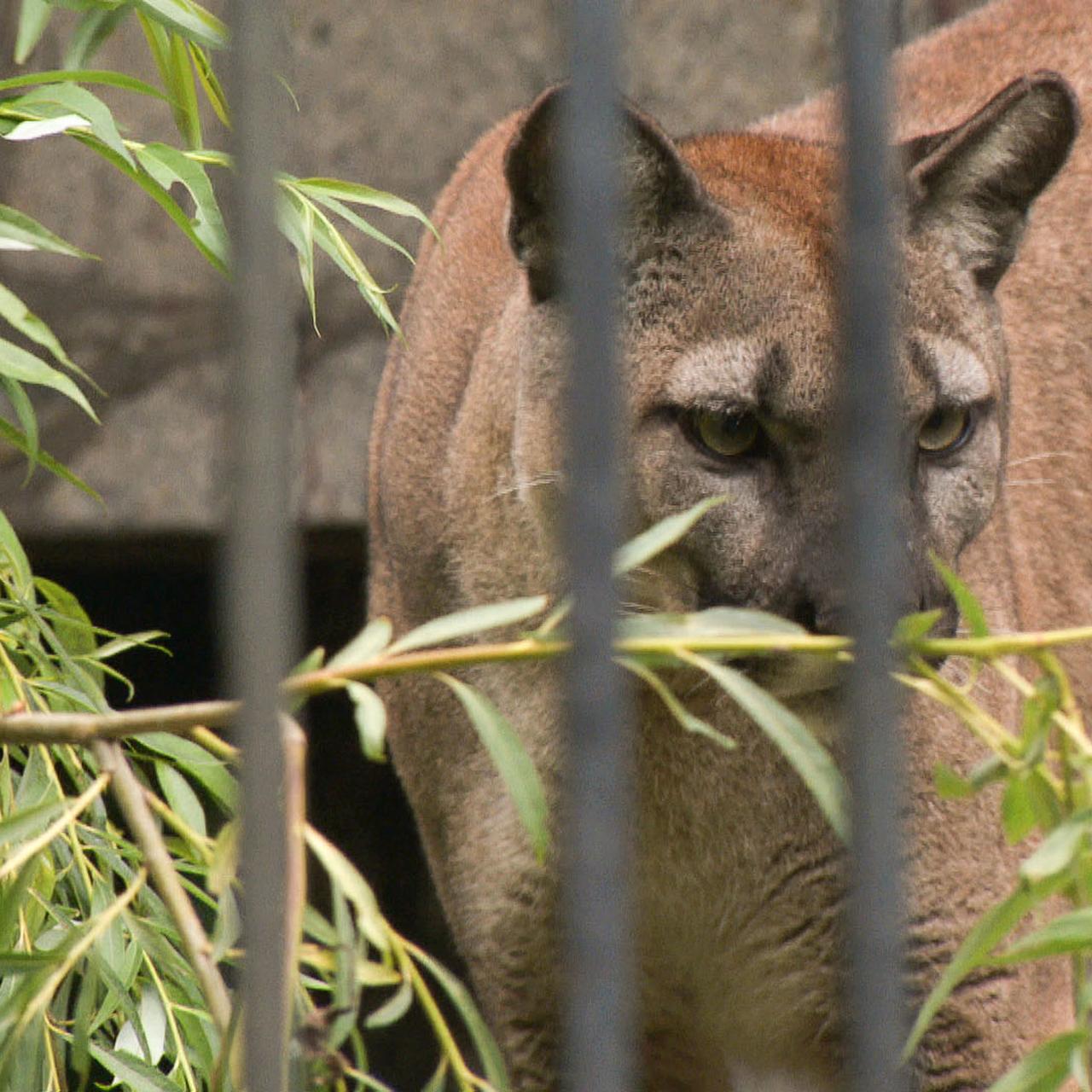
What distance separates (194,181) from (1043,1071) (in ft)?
3.35

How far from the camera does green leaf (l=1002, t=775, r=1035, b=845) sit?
3.28 feet

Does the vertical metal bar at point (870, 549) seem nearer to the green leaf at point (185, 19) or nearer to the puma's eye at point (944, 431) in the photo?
the green leaf at point (185, 19)

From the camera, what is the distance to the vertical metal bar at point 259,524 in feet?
2.82

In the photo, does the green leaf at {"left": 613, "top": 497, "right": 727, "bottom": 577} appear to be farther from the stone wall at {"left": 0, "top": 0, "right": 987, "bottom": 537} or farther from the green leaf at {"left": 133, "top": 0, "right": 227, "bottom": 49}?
the stone wall at {"left": 0, "top": 0, "right": 987, "bottom": 537}

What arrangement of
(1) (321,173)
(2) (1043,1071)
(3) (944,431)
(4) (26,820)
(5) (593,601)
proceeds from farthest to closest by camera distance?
(1) (321,173) < (3) (944,431) < (4) (26,820) < (2) (1043,1071) < (5) (593,601)

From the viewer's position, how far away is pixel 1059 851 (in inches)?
36.2

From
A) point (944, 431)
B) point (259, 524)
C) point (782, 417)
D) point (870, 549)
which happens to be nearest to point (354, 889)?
point (259, 524)

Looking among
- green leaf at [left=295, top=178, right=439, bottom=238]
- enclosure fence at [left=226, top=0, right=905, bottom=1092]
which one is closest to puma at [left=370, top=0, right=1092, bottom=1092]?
green leaf at [left=295, top=178, right=439, bottom=238]

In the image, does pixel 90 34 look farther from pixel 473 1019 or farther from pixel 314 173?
pixel 314 173

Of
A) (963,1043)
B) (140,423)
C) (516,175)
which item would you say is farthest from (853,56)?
(140,423)

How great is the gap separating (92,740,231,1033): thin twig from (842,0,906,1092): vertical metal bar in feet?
1.17

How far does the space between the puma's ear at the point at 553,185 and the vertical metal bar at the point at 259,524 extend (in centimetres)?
105

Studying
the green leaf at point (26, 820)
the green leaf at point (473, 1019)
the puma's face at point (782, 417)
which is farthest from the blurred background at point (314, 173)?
the green leaf at point (473, 1019)

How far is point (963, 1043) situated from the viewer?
215cm
